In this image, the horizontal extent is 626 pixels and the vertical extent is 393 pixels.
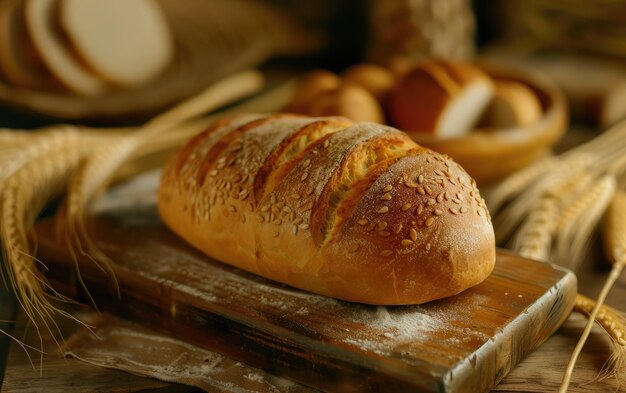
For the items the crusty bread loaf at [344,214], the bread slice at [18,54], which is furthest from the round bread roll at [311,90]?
the bread slice at [18,54]

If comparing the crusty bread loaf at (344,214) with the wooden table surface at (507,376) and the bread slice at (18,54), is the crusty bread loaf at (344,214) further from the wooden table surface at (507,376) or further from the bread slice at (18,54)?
the bread slice at (18,54)

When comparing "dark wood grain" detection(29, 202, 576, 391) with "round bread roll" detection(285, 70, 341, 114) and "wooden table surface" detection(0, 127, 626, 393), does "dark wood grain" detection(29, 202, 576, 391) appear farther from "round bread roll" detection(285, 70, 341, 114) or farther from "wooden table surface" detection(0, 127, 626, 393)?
"round bread roll" detection(285, 70, 341, 114)

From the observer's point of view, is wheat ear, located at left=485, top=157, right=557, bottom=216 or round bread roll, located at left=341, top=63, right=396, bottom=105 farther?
round bread roll, located at left=341, top=63, right=396, bottom=105

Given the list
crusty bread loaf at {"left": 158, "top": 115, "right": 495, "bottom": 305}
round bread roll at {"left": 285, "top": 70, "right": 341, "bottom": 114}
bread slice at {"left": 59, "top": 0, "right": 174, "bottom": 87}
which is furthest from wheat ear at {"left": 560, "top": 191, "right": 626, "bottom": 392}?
bread slice at {"left": 59, "top": 0, "right": 174, "bottom": 87}

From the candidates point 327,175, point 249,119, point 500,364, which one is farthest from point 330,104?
point 500,364

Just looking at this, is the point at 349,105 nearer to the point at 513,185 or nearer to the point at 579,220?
the point at 513,185

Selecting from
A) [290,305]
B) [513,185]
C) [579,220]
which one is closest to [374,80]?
[513,185]
